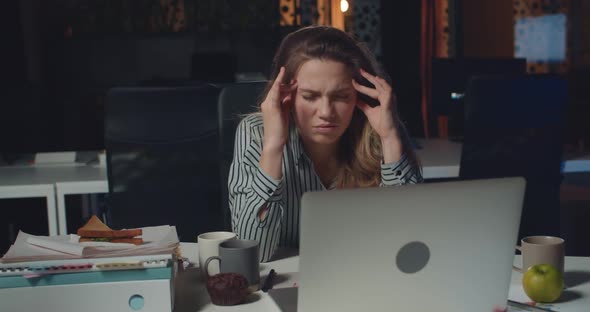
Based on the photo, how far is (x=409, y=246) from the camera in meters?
0.97

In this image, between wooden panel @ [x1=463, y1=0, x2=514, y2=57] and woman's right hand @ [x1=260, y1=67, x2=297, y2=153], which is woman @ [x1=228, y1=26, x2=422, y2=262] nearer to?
woman's right hand @ [x1=260, y1=67, x2=297, y2=153]

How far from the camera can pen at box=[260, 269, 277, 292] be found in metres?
1.31

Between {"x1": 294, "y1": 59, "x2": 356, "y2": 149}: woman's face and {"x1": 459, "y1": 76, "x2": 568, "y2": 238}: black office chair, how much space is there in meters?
0.82

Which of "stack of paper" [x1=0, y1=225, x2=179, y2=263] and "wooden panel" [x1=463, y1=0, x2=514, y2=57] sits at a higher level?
"wooden panel" [x1=463, y1=0, x2=514, y2=57]

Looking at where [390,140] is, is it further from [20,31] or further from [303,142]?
[20,31]

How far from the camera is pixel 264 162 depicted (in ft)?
5.49

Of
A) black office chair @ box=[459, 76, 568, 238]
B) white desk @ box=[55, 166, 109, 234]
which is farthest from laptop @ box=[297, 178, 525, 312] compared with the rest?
white desk @ box=[55, 166, 109, 234]

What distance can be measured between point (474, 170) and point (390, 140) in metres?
0.89

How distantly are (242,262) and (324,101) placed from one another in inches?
20.9

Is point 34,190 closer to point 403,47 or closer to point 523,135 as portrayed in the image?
point 523,135

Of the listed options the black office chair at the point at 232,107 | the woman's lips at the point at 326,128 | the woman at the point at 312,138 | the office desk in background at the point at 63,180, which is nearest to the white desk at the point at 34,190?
the office desk in background at the point at 63,180

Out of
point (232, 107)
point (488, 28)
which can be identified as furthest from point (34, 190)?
point (488, 28)

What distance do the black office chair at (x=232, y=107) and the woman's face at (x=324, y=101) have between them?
46 cm

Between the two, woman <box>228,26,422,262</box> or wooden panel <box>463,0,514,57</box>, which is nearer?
woman <box>228,26,422,262</box>
